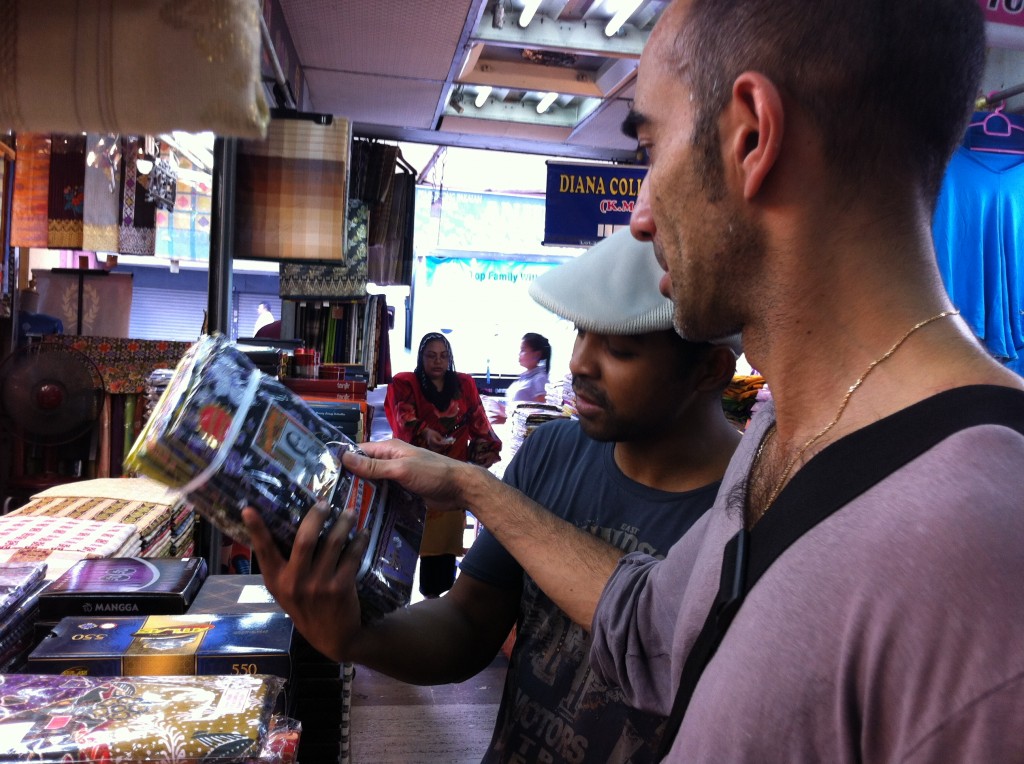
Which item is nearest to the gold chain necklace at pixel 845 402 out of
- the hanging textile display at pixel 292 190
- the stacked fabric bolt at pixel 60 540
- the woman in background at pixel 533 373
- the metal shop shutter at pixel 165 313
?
the stacked fabric bolt at pixel 60 540

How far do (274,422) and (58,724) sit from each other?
45 cm

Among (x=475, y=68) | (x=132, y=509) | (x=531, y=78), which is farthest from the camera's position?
(x=531, y=78)

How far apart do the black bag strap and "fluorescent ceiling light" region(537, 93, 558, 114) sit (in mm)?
5615

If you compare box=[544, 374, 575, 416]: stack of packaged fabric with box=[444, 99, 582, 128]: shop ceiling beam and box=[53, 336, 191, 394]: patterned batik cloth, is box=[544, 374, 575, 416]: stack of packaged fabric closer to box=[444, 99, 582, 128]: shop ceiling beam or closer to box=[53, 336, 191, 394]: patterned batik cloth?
box=[444, 99, 582, 128]: shop ceiling beam

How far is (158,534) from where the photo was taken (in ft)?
7.03

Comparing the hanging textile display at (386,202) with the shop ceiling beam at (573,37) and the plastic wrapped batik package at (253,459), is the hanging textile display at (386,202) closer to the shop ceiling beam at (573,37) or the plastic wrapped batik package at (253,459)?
the shop ceiling beam at (573,37)

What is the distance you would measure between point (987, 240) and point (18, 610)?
167 inches

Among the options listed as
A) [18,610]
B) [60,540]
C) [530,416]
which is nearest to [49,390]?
[60,540]

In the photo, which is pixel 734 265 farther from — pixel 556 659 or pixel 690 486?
pixel 556 659

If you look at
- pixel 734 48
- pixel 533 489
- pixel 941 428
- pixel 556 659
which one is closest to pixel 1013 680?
pixel 941 428

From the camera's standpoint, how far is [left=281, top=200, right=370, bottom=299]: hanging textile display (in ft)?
17.0

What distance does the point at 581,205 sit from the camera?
6168 mm

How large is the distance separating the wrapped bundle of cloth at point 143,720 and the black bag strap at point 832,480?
0.55m

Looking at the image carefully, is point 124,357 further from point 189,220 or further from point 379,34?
point 189,220
